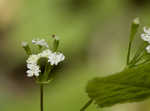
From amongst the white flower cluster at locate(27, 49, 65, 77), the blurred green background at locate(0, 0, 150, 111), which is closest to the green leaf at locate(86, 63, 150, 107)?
the white flower cluster at locate(27, 49, 65, 77)

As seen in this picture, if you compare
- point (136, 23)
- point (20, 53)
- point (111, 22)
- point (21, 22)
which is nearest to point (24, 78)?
point (20, 53)

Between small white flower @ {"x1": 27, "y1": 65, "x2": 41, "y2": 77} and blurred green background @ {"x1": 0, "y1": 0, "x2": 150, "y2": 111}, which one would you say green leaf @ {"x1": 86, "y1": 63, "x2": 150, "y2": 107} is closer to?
small white flower @ {"x1": 27, "y1": 65, "x2": 41, "y2": 77}

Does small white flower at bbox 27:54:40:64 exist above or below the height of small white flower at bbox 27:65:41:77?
above

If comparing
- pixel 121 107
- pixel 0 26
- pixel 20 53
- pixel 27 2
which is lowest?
pixel 121 107

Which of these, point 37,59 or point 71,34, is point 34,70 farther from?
point 71,34

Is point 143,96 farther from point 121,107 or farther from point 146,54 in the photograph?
point 121,107

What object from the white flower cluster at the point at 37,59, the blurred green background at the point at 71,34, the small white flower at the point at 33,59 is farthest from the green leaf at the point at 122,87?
the blurred green background at the point at 71,34

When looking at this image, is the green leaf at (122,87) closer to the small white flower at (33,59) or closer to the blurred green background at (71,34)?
the small white flower at (33,59)
